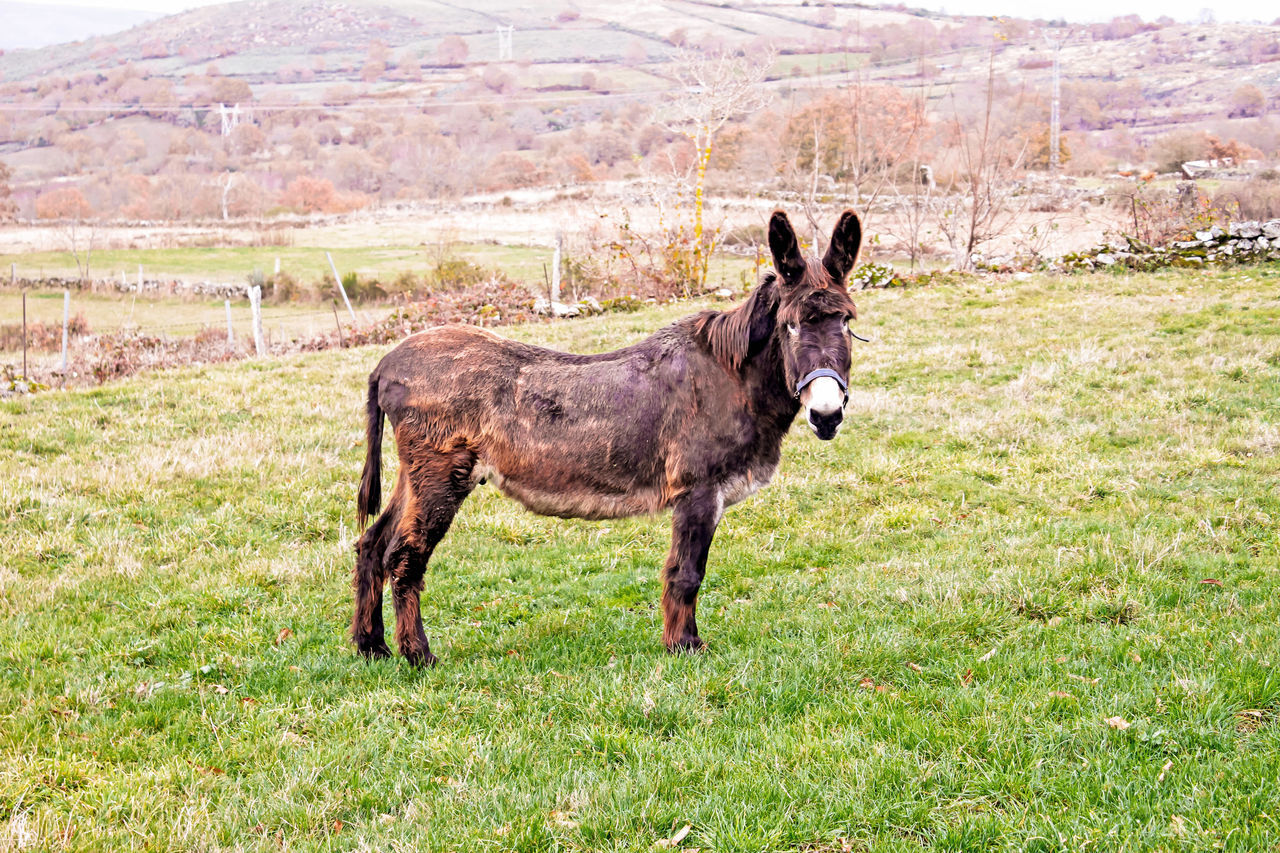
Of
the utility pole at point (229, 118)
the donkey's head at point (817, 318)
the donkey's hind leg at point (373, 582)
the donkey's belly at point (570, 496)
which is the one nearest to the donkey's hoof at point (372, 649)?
the donkey's hind leg at point (373, 582)

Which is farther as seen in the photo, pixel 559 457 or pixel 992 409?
pixel 992 409

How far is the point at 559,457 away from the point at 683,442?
29.1 inches

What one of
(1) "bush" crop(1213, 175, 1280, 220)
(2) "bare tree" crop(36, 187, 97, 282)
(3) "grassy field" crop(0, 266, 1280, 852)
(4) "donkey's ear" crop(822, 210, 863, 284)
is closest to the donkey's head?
(4) "donkey's ear" crop(822, 210, 863, 284)

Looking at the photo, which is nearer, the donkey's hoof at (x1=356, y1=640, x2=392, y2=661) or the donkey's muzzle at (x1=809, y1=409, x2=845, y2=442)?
the donkey's muzzle at (x1=809, y1=409, x2=845, y2=442)

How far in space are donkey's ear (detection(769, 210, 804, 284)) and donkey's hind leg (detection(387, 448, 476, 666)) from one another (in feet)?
6.91

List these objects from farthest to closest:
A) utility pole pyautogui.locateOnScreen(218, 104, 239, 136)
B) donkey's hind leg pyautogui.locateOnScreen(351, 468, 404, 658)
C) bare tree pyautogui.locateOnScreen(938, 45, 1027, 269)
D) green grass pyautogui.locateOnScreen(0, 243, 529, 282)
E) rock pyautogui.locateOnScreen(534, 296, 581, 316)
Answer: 1. utility pole pyautogui.locateOnScreen(218, 104, 239, 136)
2. green grass pyautogui.locateOnScreen(0, 243, 529, 282)
3. bare tree pyautogui.locateOnScreen(938, 45, 1027, 269)
4. rock pyautogui.locateOnScreen(534, 296, 581, 316)
5. donkey's hind leg pyautogui.locateOnScreen(351, 468, 404, 658)

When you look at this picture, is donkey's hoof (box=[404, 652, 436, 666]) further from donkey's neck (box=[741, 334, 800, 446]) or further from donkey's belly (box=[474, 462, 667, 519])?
donkey's neck (box=[741, 334, 800, 446])

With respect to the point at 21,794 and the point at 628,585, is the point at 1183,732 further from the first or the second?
the point at 21,794

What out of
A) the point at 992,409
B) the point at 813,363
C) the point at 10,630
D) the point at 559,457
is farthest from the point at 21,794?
the point at 992,409

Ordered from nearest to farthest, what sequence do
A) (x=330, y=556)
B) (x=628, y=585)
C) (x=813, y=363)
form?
1. (x=813, y=363)
2. (x=628, y=585)
3. (x=330, y=556)

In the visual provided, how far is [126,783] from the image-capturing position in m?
3.64

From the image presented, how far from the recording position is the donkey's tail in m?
5.16

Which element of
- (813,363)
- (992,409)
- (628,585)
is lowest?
(628,585)

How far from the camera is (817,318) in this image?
14.7ft
